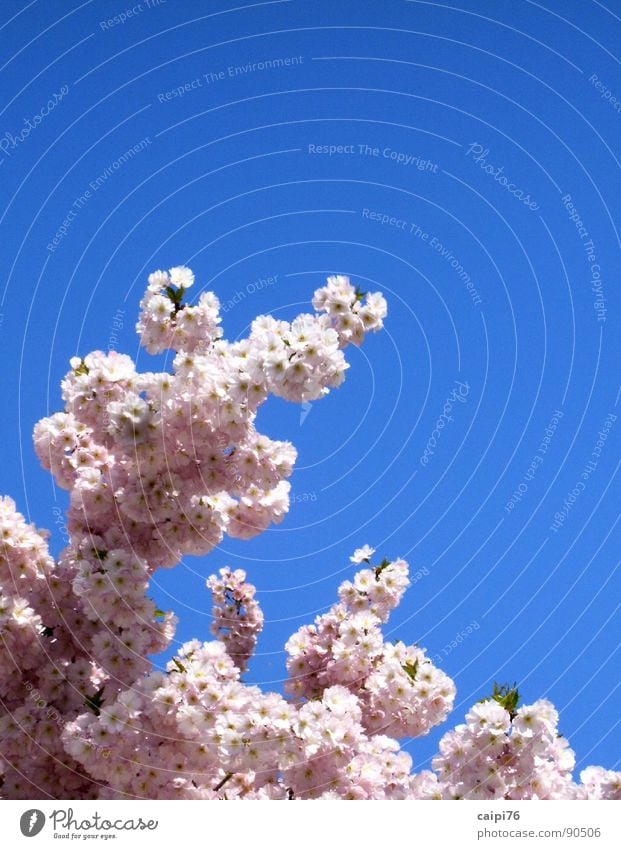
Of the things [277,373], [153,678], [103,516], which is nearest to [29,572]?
[103,516]

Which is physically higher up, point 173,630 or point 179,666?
point 173,630

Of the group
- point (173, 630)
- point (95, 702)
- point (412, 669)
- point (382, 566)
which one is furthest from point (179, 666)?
point (382, 566)

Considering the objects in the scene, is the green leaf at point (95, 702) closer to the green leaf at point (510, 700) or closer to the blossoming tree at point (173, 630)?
the blossoming tree at point (173, 630)

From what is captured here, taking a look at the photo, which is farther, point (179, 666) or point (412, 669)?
point (412, 669)

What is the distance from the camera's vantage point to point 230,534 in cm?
1241

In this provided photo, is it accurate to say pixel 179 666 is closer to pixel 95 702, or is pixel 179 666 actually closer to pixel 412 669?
pixel 95 702

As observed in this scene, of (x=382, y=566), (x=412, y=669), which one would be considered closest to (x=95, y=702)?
(x=412, y=669)

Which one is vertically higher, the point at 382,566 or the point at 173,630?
the point at 382,566

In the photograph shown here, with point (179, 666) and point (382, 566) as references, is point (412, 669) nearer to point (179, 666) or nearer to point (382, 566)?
point (382, 566)

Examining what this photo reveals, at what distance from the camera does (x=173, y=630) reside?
449 inches

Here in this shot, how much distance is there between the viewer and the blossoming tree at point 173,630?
10258 millimetres

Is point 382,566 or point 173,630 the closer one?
point 173,630

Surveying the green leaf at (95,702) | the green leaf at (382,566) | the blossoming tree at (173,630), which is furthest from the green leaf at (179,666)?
the green leaf at (382,566)
